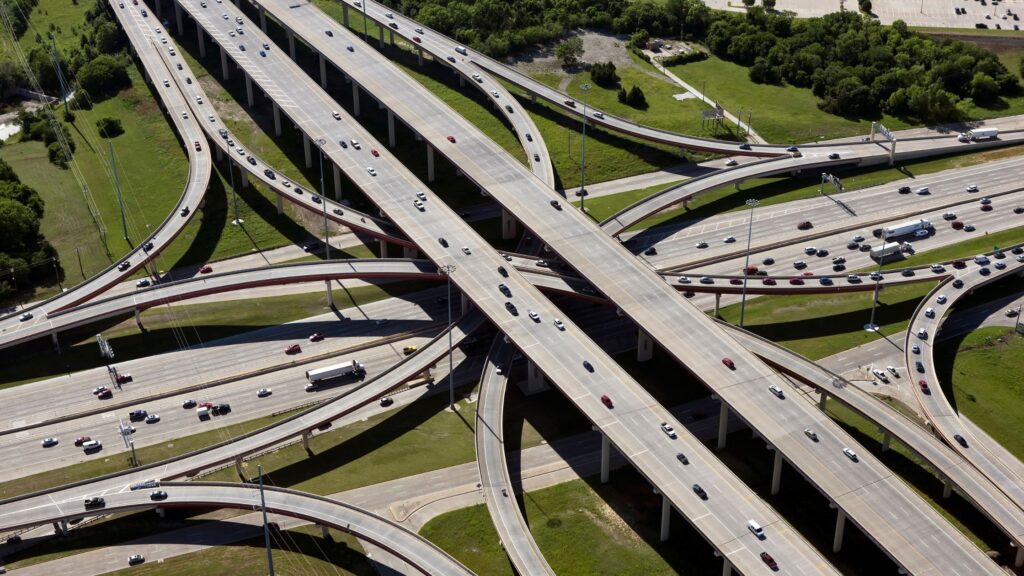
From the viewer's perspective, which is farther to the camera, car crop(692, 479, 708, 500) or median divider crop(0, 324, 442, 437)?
median divider crop(0, 324, 442, 437)

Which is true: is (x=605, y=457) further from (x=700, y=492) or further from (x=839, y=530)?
(x=839, y=530)

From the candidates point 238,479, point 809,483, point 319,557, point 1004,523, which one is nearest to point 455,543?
point 319,557

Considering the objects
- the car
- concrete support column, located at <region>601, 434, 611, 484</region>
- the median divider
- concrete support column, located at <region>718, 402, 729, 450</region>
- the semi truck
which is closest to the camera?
the car

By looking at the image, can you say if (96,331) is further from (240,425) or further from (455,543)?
(455,543)

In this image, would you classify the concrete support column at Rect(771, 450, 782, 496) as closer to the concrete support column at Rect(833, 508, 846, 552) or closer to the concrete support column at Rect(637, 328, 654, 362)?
the concrete support column at Rect(833, 508, 846, 552)

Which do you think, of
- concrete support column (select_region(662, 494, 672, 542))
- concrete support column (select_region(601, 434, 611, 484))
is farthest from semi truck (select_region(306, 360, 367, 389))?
concrete support column (select_region(662, 494, 672, 542))

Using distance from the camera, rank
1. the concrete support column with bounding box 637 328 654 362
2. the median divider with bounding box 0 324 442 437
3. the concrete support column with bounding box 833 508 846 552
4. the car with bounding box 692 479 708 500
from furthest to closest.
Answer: the concrete support column with bounding box 637 328 654 362
the median divider with bounding box 0 324 442 437
the concrete support column with bounding box 833 508 846 552
the car with bounding box 692 479 708 500

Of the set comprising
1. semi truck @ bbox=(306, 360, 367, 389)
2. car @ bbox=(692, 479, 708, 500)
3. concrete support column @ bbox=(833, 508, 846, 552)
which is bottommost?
concrete support column @ bbox=(833, 508, 846, 552)

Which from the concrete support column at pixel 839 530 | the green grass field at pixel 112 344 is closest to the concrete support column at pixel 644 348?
the concrete support column at pixel 839 530
